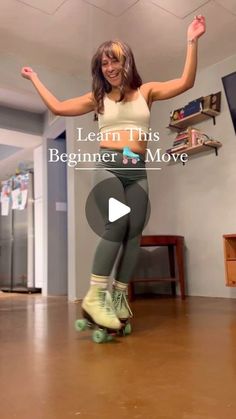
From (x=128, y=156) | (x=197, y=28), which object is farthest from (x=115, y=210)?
(x=197, y=28)

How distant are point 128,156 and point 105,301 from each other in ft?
1.63

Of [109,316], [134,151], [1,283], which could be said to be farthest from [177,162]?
[1,283]

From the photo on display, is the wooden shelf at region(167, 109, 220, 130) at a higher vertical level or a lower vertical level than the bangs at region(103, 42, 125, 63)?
higher

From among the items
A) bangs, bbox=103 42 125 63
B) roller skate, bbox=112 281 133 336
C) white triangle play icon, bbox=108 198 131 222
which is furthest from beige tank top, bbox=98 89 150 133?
roller skate, bbox=112 281 133 336

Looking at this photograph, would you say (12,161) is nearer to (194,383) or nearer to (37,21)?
(37,21)

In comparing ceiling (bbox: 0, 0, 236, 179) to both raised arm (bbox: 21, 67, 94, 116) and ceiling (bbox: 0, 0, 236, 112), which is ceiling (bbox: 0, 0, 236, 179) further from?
raised arm (bbox: 21, 67, 94, 116)

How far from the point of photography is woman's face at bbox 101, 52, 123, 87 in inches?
51.9

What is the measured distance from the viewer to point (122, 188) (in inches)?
52.4

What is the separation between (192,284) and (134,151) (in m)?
1.99

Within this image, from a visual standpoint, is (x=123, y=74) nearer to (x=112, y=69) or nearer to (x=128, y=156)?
(x=112, y=69)

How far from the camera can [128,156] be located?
132cm

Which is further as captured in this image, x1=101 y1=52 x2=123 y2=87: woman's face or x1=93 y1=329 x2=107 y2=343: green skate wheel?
x1=101 y1=52 x2=123 y2=87: woman's face

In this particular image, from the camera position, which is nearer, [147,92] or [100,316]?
[100,316]

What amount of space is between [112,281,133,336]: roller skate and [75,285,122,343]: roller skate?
49 millimetres
